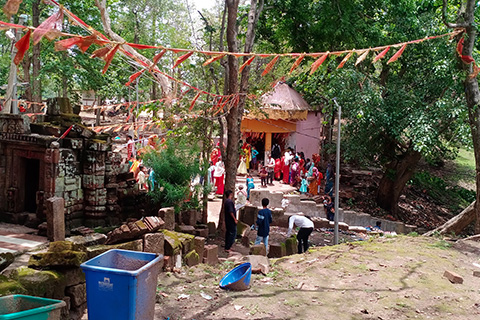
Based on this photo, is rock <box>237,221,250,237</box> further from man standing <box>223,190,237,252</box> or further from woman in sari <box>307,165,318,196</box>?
woman in sari <box>307,165,318,196</box>

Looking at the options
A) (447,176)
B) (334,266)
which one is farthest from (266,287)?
(447,176)

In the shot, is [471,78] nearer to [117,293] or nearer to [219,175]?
[219,175]

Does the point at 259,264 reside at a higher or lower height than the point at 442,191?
higher

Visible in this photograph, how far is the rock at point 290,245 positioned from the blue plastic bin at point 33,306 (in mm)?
7761

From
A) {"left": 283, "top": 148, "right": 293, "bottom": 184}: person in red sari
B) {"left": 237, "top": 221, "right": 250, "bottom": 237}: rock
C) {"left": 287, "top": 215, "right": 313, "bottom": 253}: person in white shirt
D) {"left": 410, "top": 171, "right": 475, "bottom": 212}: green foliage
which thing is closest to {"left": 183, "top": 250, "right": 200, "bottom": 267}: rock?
{"left": 287, "top": 215, "right": 313, "bottom": 253}: person in white shirt

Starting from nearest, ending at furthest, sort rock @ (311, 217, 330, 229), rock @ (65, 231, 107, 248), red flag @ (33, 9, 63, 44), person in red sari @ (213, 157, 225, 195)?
red flag @ (33, 9, 63, 44), rock @ (65, 231, 107, 248), rock @ (311, 217, 330, 229), person in red sari @ (213, 157, 225, 195)

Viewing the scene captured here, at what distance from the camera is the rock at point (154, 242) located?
701 cm

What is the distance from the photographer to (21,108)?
2231 centimetres

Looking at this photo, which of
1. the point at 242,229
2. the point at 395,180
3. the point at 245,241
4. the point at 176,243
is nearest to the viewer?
the point at 176,243

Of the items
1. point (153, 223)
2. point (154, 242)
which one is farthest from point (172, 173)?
point (154, 242)

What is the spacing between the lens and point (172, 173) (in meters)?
10.7

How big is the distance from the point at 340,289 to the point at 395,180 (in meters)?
13.0

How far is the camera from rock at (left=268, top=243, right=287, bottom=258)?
34.6ft

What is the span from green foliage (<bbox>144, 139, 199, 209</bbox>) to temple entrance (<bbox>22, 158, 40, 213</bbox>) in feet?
8.93
